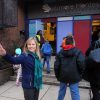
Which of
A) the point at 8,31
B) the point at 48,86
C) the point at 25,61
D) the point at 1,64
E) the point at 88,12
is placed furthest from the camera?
the point at 88,12

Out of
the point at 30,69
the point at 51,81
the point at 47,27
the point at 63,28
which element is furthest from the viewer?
the point at 47,27

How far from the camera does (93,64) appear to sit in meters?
4.72

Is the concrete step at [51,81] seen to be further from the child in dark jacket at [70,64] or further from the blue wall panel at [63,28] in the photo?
the blue wall panel at [63,28]

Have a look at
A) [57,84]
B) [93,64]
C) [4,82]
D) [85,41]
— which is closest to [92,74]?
[93,64]

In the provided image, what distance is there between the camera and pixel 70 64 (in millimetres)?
4844

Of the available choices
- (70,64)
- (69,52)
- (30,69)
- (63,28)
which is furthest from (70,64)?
(63,28)

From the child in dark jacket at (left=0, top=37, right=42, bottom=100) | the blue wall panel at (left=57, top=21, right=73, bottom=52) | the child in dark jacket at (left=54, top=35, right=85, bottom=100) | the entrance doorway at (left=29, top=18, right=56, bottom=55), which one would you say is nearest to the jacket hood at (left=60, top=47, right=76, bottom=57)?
the child in dark jacket at (left=54, top=35, right=85, bottom=100)

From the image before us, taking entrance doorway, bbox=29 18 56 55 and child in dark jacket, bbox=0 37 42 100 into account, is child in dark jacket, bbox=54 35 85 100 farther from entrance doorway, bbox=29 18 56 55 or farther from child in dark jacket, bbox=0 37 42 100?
entrance doorway, bbox=29 18 56 55

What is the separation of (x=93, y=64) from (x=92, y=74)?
29 centimetres

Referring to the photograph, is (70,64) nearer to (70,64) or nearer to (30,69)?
(70,64)

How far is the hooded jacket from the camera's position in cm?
482

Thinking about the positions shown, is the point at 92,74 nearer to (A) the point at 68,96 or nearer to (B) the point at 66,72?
(B) the point at 66,72

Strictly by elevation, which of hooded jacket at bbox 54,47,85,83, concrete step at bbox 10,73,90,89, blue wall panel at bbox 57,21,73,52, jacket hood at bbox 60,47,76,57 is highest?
blue wall panel at bbox 57,21,73,52

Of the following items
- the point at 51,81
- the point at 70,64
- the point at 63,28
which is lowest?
the point at 51,81
